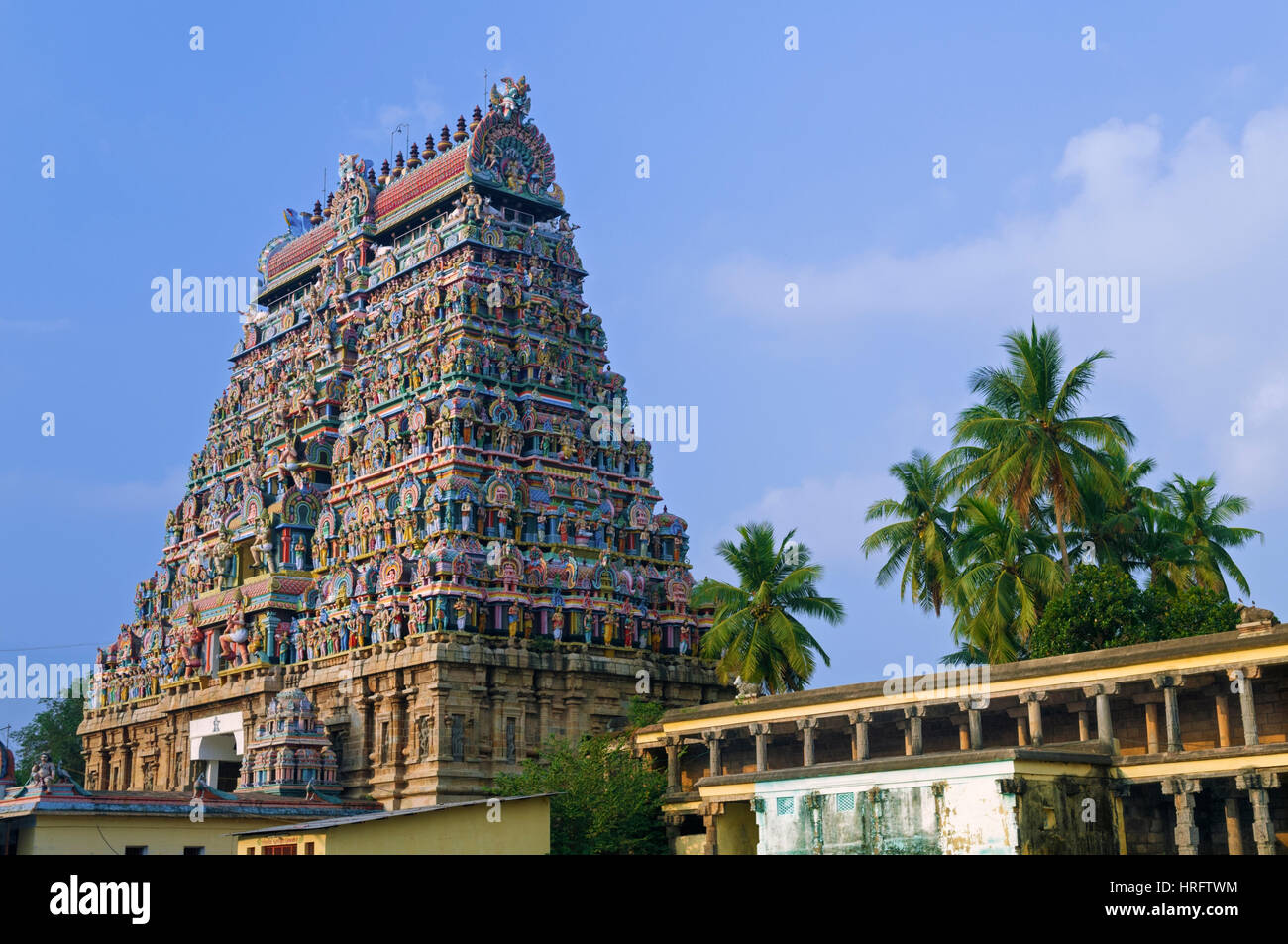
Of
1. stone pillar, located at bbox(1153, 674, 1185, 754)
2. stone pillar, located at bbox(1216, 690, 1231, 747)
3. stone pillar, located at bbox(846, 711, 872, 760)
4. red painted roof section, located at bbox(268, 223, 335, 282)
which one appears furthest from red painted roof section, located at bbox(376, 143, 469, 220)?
stone pillar, located at bbox(1216, 690, 1231, 747)

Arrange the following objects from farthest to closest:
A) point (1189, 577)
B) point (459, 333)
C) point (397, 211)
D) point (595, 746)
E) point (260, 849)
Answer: point (397, 211), point (459, 333), point (1189, 577), point (595, 746), point (260, 849)

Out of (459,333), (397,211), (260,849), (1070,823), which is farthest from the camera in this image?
(397,211)

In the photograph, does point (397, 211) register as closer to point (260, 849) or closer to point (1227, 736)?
point (260, 849)

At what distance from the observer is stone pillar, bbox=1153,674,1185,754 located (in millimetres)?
33250

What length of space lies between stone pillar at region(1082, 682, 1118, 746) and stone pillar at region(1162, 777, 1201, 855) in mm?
1718

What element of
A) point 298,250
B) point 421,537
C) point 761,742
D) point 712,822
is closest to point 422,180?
point 298,250

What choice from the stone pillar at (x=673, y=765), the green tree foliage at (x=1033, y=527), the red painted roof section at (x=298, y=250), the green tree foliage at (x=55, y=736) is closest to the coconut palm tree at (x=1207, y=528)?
the green tree foliage at (x=1033, y=527)

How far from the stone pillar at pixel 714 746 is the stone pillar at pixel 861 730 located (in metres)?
4.86

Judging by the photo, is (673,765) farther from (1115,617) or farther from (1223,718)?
(1223,718)

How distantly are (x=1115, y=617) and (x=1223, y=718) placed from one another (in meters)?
5.24

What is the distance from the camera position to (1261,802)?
104 ft
